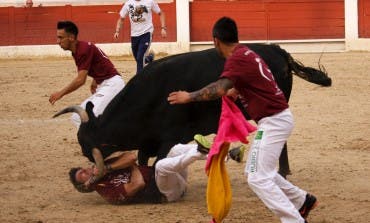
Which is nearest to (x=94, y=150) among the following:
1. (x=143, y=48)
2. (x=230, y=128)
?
(x=230, y=128)

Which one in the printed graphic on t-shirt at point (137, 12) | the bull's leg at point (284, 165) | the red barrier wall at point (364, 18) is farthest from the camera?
the red barrier wall at point (364, 18)

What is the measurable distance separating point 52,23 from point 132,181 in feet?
52.2

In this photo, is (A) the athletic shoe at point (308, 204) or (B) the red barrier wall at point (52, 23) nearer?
(A) the athletic shoe at point (308, 204)

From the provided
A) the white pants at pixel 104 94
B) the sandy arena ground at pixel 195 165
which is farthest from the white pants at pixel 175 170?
the white pants at pixel 104 94

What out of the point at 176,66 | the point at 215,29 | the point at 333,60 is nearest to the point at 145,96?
the point at 176,66

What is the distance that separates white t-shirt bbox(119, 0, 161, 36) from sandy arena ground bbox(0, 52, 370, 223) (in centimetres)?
135

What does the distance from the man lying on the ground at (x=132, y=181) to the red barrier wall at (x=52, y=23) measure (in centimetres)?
1495

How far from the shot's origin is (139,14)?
14609 mm

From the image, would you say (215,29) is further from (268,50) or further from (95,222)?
(268,50)

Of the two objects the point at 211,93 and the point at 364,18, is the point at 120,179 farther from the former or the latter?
the point at 364,18

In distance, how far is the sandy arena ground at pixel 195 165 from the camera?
6.45m

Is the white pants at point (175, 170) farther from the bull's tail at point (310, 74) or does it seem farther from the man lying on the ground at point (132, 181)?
the bull's tail at point (310, 74)

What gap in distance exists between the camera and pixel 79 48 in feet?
25.8

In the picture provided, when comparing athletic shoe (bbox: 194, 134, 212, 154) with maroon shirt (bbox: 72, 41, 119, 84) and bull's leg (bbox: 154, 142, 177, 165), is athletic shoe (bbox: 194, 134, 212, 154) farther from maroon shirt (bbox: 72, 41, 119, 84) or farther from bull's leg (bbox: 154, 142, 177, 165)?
maroon shirt (bbox: 72, 41, 119, 84)
